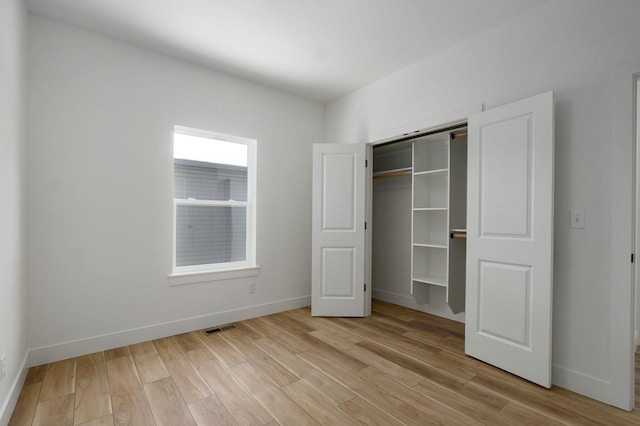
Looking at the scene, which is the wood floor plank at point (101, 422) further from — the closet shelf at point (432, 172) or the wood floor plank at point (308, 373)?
the closet shelf at point (432, 172)

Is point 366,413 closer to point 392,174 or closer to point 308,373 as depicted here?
point 308,373

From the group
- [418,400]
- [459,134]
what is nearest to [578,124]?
[459,134]

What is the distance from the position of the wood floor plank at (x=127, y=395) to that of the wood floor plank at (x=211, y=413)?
24 cm

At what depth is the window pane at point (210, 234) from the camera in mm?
3418

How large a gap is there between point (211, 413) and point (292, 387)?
56cm

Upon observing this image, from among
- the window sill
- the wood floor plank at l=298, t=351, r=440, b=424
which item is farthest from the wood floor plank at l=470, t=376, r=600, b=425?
the window sill

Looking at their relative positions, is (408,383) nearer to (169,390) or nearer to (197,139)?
(169,390)

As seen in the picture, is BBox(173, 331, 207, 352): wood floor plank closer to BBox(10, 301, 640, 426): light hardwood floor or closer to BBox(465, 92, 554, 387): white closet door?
BBox(10, 301, 640, 426): light hardwood floor

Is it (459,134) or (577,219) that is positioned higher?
(459,134)

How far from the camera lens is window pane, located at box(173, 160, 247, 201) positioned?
3.41 metres

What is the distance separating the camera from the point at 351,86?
397cm

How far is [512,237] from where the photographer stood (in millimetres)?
2461

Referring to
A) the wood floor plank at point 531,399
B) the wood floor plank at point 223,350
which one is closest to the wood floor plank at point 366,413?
the wood floor plank at point 531,399

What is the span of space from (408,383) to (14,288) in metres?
2.77
